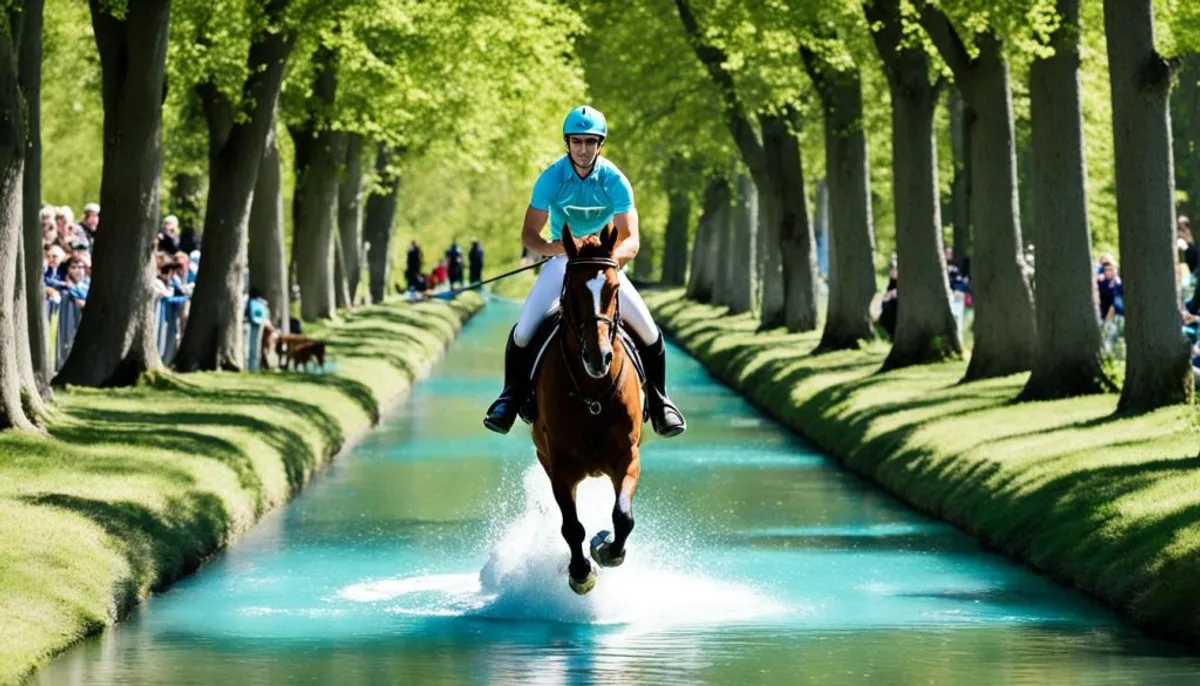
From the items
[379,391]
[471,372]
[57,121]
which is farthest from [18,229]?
[57,121]

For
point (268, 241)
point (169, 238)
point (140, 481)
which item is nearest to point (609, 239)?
point (140, 481)

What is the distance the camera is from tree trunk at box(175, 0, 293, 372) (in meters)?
36.3

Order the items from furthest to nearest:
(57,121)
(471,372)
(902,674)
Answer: (57,121)
(471,372)
(902,674)

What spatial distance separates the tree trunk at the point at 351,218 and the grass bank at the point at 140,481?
88.6ft

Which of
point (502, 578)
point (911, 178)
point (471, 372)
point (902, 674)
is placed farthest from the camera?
point (471, 372)

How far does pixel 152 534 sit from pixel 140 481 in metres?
2.16

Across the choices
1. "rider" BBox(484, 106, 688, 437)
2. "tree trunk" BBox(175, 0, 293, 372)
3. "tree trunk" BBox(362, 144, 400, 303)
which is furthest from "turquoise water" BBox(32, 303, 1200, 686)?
"tree trunk" BBox(362, 144, 400, 303)

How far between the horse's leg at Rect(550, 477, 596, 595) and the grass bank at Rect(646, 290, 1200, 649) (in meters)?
3.53

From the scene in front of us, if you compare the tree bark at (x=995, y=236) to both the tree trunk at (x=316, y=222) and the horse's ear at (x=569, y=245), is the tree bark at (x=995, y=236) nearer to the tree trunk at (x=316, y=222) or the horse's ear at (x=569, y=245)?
the horse's ear at (x=569, y=245)

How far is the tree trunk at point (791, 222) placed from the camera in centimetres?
5031

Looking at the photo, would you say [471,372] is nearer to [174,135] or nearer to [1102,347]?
[174,135]

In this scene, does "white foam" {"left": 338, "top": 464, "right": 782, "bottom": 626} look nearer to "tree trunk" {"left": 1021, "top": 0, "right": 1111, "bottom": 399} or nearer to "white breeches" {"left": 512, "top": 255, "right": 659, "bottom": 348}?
"white breeches" {"left": 512, "top": 255, "right": 659, "bottom": 348}

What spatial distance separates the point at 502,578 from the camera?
18.5 m

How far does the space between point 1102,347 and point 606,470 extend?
14.4m
